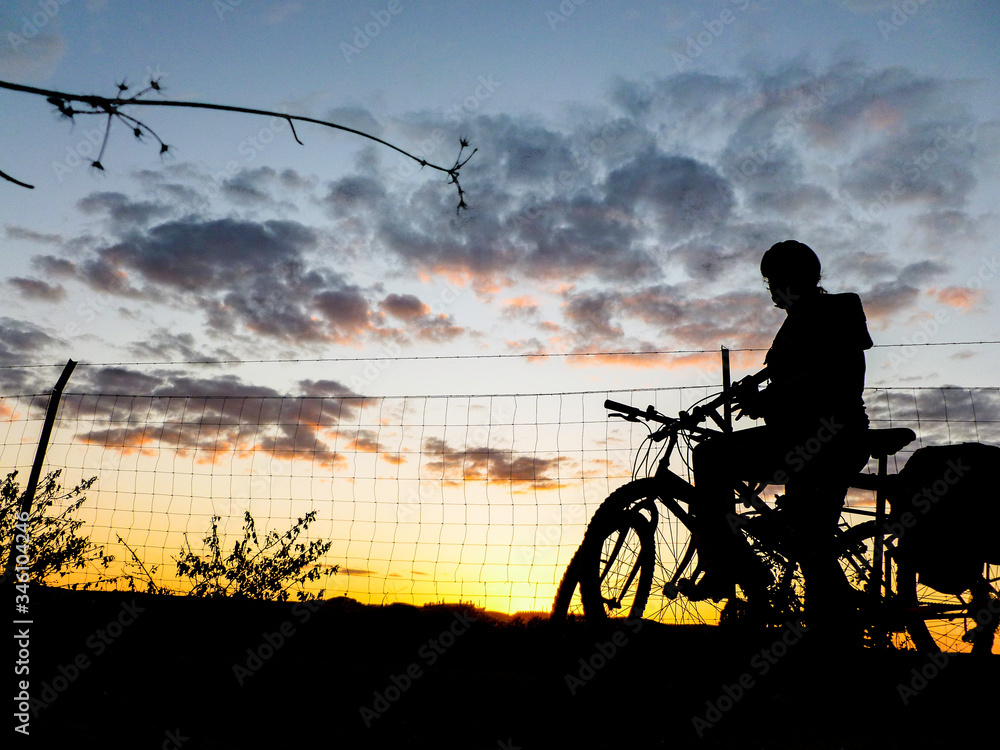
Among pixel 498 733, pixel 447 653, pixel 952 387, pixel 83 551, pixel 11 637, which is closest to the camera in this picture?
pixel 498 733

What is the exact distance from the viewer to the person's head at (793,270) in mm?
3422

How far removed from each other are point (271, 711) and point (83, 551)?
201 inches

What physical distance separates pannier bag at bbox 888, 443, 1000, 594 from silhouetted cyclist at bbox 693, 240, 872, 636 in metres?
0.29

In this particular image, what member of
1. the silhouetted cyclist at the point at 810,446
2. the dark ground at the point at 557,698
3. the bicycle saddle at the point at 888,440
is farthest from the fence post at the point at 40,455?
the bicycle saddle at the point at 888,440

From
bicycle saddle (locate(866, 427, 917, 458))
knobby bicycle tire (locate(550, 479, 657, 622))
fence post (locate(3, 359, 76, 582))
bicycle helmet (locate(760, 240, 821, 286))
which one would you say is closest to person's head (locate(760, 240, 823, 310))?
bicycle helmet (locate(760, 240, 821, 286))

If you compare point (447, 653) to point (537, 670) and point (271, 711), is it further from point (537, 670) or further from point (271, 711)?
point (271, 711)

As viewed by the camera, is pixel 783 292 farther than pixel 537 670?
No

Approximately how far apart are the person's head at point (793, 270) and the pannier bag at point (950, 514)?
3.24ft

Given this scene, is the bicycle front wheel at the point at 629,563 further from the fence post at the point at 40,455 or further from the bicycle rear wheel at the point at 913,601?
the fence post at the point at 40,455

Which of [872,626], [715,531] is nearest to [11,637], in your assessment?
[715,531]

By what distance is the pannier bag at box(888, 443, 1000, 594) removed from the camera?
9.33ft

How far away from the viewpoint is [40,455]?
6.30m

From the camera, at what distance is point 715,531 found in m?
3.15

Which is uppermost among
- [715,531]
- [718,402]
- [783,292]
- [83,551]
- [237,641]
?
[783,292]
